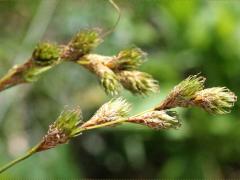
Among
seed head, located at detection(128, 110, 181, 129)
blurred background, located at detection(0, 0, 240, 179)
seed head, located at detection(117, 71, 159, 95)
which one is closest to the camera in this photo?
seed head, located at detection(128, 110, 181, 129)

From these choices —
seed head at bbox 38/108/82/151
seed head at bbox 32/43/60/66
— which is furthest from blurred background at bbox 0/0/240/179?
seed head at bbox 38/108/82/151

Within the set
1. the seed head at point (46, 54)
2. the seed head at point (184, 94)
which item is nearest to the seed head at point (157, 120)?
the seed head at point (184, 94)

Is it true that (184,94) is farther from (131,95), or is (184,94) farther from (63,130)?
(131,95)

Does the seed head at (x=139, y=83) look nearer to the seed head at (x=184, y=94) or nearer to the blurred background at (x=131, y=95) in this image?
the seed head at (x=184, y=94)

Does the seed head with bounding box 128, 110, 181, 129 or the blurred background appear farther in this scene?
the blurred background

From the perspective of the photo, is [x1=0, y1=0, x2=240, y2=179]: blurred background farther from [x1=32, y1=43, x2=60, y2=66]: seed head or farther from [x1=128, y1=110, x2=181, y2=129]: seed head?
[x1=128, y1=110, x2=181, y2=129]: seed head

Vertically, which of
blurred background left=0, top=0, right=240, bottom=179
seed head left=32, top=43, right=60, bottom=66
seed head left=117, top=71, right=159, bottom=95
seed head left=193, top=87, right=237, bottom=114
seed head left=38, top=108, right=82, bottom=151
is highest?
blurred background left=0, top=0, right=240, bottom=179

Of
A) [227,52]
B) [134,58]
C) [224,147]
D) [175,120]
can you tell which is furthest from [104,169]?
[175,120]
